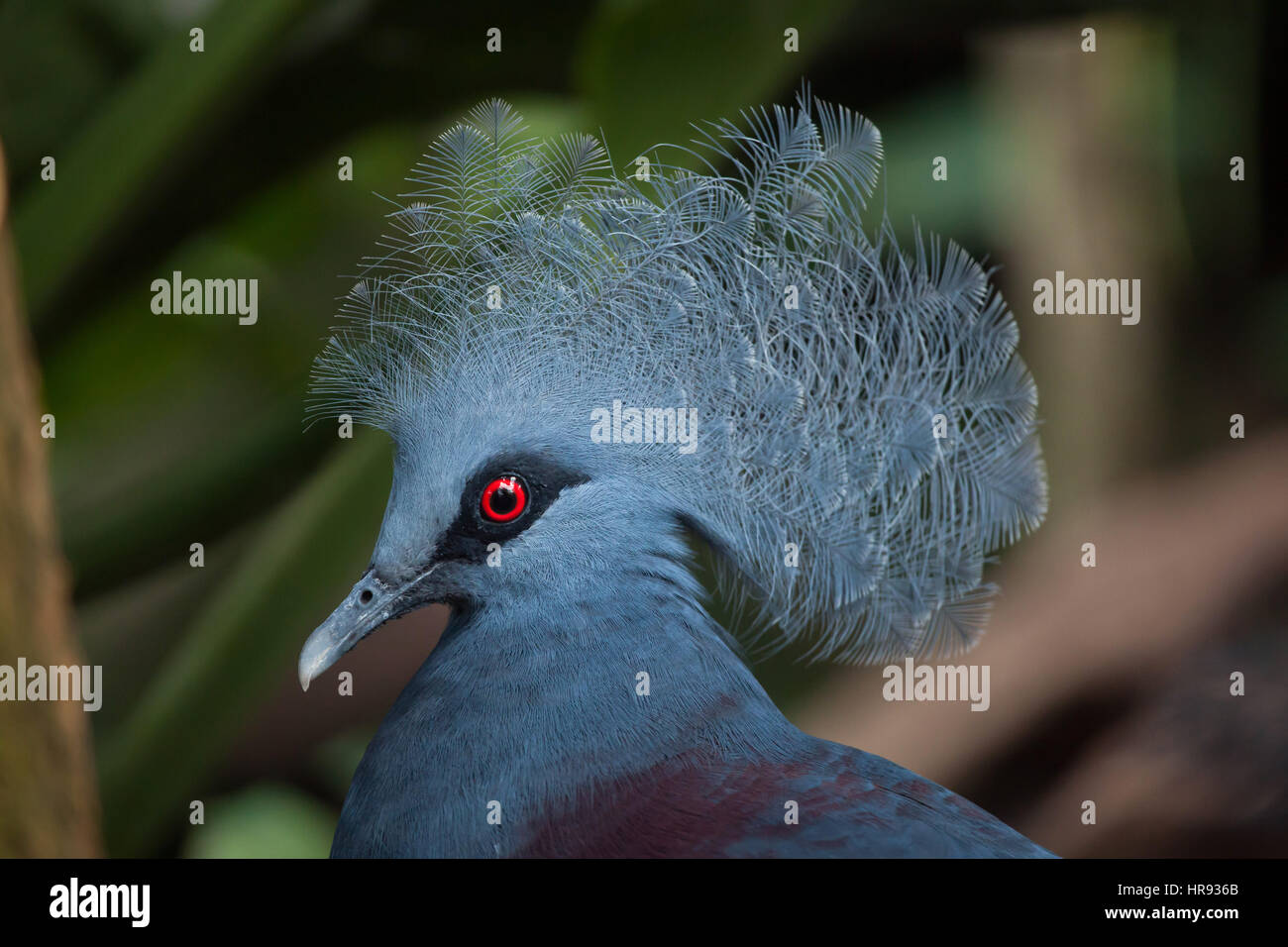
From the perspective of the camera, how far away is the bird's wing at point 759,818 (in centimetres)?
124

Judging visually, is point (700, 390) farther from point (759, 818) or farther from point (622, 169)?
point (759, 818)

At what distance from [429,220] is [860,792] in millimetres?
847

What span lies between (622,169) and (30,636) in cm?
86

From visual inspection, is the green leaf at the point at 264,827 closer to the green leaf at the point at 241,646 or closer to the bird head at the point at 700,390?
the green leaf at the point at 241,646

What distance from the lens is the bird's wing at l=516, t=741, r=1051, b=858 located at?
4.06 feet

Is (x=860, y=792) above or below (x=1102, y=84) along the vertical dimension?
below

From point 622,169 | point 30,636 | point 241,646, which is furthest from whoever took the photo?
point 241,646

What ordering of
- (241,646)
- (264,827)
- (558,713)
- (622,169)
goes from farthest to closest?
(264,827)
(241,646)
(622,169)
(558,713)

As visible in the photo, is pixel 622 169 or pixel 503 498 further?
pixel 622 169

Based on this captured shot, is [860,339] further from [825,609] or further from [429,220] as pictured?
[429,220]

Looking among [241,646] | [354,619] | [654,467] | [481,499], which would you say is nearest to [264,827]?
[241,646]

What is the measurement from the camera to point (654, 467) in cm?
136

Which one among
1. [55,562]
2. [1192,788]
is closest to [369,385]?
[55,562]

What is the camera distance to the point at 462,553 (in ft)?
4.44
